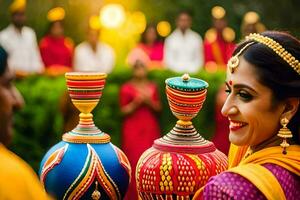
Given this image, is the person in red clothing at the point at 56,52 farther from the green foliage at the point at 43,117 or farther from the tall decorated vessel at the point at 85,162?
the tall decorated vessel at the point at 85,162

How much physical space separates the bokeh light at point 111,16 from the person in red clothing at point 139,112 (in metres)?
6.99

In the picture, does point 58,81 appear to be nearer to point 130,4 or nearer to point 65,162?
point 65,162

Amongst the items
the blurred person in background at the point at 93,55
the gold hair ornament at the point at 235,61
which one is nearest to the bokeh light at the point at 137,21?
the blurred person in background at the point at 93,55

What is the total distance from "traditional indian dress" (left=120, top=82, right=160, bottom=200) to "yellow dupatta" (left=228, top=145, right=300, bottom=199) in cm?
530

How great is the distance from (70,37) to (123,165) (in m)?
12.9

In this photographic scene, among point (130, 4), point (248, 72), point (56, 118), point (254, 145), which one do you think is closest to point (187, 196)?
point (254, 145)

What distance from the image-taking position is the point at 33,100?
8180mm

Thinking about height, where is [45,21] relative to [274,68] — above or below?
below

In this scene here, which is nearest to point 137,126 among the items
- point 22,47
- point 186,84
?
point 22,47

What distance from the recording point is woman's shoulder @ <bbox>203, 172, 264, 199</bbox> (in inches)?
112

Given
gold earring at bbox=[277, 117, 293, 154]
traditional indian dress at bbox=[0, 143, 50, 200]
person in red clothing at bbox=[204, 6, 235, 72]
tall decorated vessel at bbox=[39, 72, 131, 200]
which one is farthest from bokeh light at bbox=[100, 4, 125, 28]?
traditional indian dress at bbox=[0, 143, 50, 200]

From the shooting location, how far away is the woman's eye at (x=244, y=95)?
3047 mm

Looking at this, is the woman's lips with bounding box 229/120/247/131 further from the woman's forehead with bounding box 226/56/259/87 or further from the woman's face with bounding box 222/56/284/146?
the woman's forehead with bounding box 226/56/259/87

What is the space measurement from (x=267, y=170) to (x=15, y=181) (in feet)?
2.91
